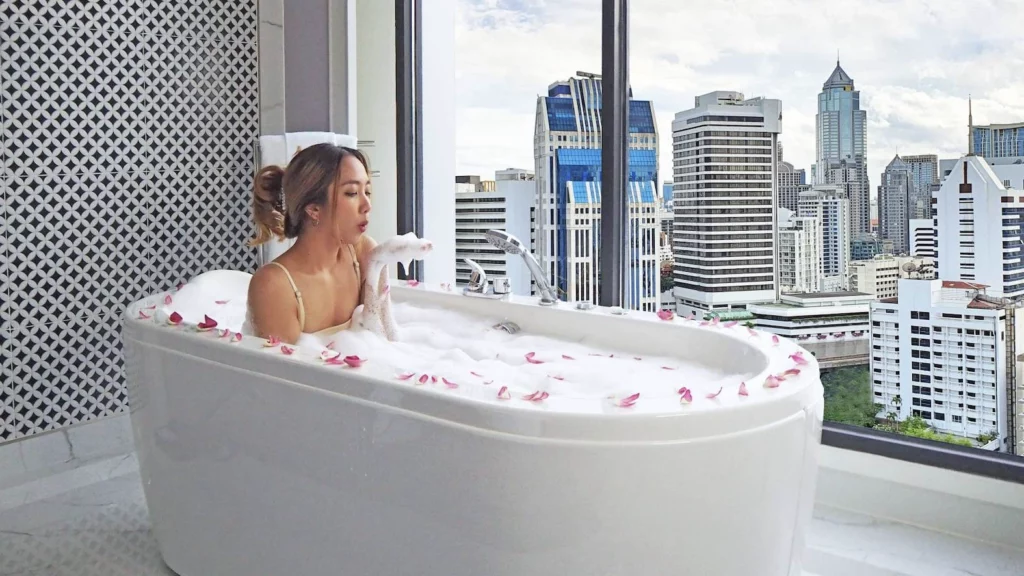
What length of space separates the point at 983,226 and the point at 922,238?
0.16m

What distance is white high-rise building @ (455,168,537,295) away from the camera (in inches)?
136

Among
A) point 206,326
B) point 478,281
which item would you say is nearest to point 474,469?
point 206,326

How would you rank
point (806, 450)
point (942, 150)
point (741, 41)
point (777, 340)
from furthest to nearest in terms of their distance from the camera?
1. point (741, 41)
2. point (942, 150)
3. point (777, 340)
4. point (806, 450)

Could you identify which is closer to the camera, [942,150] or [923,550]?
[923,550]

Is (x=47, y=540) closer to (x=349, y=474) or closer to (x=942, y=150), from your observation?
(x=349, y=474)

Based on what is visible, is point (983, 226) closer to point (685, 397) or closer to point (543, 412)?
point (685, 397)

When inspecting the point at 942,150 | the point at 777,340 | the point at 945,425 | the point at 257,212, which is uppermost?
the point at 942,150

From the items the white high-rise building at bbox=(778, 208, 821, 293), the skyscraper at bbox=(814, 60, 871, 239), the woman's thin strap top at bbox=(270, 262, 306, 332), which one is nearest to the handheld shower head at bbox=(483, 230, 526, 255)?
the woman's thin strap top at bbox=(270, 262, 306, 332)

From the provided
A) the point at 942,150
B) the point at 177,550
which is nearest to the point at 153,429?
the point at 177,550

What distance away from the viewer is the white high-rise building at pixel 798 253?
105 inches

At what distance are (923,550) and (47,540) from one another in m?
2.34

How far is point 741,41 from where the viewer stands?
2.75 meters

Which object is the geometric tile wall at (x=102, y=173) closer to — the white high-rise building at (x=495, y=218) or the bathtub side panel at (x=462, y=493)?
the white high-rise building at (x=495, y=218)

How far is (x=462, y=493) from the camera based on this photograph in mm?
1342
